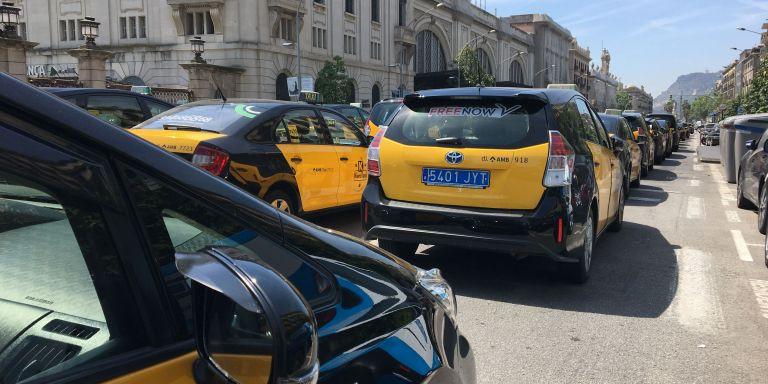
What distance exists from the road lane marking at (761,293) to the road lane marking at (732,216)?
12.9 ft

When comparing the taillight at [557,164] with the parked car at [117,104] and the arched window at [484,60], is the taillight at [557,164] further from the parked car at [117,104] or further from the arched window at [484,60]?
the arched window at [484,60]

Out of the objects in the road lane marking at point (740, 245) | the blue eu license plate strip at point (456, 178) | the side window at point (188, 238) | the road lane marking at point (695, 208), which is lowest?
the road lane marking at point (740, 245)

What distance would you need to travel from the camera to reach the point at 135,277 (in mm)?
1205

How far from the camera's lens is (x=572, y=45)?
14050cm

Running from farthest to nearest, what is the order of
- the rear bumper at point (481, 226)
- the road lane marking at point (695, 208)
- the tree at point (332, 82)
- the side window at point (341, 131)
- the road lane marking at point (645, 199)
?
1. the tree at point (332, 82)
2. the road lane marking at point (645, 199)
3. the road lane marking at point (695, 208)
4. the side window at point (341, 131)
5. the rear bumper at point (481, 226)

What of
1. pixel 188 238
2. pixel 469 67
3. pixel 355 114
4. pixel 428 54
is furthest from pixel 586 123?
pixel 428 54

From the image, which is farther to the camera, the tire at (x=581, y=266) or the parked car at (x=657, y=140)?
the parked car at (x=657, y=140)

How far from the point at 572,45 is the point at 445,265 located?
14578 centimetres

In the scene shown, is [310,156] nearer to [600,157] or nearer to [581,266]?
[600,157]

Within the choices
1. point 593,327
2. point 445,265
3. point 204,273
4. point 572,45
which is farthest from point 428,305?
point 572,45

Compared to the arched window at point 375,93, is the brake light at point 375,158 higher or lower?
lower

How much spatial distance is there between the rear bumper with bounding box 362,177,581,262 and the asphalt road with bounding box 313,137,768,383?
1.59ft

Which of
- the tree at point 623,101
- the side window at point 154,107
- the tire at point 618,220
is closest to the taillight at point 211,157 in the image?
the side window at point 154,107

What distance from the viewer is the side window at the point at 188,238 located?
125 cm
